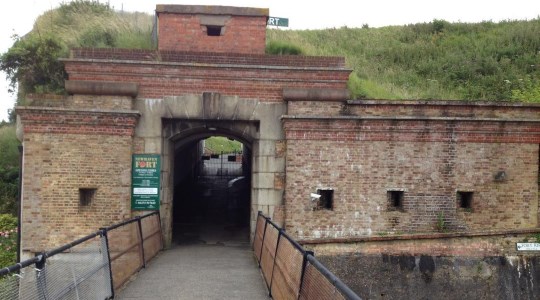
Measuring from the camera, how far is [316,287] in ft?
17.1

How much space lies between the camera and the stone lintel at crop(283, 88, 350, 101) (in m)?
12.7

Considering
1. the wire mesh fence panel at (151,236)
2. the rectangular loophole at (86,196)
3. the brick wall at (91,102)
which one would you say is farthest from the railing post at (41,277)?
the brick wall at (91,102)

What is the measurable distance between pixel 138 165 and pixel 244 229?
16.3 ft

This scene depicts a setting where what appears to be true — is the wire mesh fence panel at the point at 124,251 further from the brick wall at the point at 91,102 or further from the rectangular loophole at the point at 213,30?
the rectangular loophole at the point at 213,30

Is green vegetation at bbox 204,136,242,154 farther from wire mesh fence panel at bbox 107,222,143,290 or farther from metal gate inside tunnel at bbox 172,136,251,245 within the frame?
wire mesh fence panel at bbox 107,222,143,290

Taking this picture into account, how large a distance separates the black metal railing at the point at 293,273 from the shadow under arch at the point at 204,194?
4122 millimetres

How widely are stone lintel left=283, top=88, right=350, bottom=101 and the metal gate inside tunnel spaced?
389cm

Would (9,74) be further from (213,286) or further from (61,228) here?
(213,286)

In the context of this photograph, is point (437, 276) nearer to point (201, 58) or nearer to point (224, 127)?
point (224, 127)

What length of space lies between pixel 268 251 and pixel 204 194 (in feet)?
48.8

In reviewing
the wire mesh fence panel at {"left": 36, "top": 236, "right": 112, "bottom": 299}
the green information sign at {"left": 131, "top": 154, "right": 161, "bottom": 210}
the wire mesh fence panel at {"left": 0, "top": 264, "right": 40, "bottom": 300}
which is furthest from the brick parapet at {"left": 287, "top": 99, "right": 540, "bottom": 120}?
the wire mesh fence panel at {"left": 0, "top": 264, "right": 40, "bottom": 300}

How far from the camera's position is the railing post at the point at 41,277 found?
5.23 m

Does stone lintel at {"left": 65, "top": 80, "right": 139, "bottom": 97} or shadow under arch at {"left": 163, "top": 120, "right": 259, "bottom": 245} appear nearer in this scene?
stone lintel at {"left": 65, "top": 80, "right": 139, "bottom": 97}

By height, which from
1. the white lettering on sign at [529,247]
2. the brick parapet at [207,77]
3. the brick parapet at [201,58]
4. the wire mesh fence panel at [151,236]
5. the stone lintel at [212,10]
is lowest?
the white lettering on sign at [529,247]
